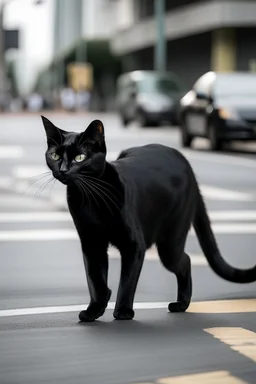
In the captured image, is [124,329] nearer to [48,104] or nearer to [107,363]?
[107,363]

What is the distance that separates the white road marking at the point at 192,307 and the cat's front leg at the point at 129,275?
696 mm

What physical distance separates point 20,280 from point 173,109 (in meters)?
31.2

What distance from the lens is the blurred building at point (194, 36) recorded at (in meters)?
56.4

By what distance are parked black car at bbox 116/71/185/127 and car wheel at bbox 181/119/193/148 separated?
11.1 meters

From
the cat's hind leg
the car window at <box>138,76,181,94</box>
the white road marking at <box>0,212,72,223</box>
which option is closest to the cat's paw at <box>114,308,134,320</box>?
the cat's hind leg

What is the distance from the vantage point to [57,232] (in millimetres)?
12219

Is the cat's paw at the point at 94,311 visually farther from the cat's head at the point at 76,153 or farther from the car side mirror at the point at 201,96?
the car side mirror at the point at 201,96

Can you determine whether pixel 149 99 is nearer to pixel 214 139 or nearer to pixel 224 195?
pixel 214 139

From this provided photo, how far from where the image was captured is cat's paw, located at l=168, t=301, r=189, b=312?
7582 millimetres

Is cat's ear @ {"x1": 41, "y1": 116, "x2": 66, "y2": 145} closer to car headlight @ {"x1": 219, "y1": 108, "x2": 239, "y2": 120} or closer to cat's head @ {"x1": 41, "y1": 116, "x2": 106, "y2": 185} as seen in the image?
cat's head @ {"x1": 41, "y1": 116, "x2": 106, "y2": 185}

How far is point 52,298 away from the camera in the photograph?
27.1 feet

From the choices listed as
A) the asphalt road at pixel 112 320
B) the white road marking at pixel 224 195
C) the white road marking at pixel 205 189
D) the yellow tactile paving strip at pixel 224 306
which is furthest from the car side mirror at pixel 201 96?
the yellow tactile paving strip at pixel 224 306

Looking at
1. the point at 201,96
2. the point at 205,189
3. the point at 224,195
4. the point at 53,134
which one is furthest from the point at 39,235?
the point at 201,96

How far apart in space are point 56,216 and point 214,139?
12.7 meters
